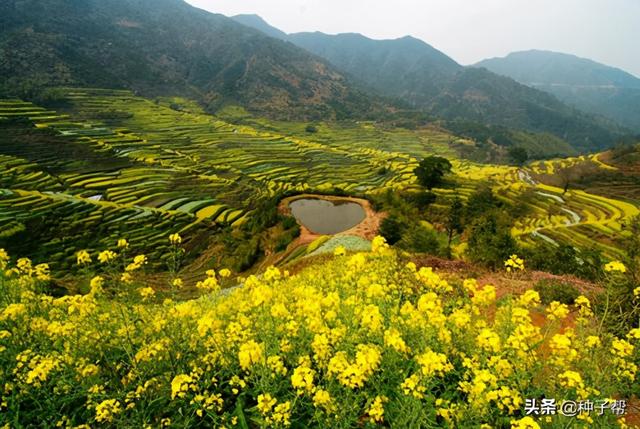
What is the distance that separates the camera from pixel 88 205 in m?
31.1

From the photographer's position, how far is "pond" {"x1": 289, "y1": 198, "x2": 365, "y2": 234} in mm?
25984

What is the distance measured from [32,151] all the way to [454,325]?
191 feet

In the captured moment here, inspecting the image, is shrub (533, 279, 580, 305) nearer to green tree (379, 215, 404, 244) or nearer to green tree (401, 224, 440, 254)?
green tree (401, 224, 440, 254)

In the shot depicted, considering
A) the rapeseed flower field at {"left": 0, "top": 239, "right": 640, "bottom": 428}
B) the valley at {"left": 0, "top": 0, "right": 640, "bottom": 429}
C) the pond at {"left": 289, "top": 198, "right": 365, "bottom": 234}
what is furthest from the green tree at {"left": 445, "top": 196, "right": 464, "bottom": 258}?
the rapeseed flower field at {"left": 0, "top": 239, "right": 640, "bottom": 428}

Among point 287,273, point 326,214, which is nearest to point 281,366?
point 287,273

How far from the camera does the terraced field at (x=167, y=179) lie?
27.4 m

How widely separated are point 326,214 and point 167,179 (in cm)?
Result: 2524

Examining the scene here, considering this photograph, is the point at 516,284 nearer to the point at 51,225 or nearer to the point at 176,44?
the point at 51,225

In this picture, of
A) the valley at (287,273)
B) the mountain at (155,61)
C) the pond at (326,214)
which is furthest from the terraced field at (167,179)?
the mountain at (155,61)

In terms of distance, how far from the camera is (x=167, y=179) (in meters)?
42.7

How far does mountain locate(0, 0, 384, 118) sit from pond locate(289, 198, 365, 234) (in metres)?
79.9

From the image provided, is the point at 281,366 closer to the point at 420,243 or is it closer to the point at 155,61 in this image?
the point at 420,243

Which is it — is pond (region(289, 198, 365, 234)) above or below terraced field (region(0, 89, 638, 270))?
above

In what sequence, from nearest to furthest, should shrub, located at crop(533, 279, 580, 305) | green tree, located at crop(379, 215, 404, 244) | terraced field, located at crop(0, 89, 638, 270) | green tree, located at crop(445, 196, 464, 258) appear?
shrub, located at crop(533, 279, 580, 305)
green tree, located at crop(379, 215, 404, 244)
green tree, located at crop(445, 196, 464, 258)
terraced field, located at crop(0, 89, 638, 270)
